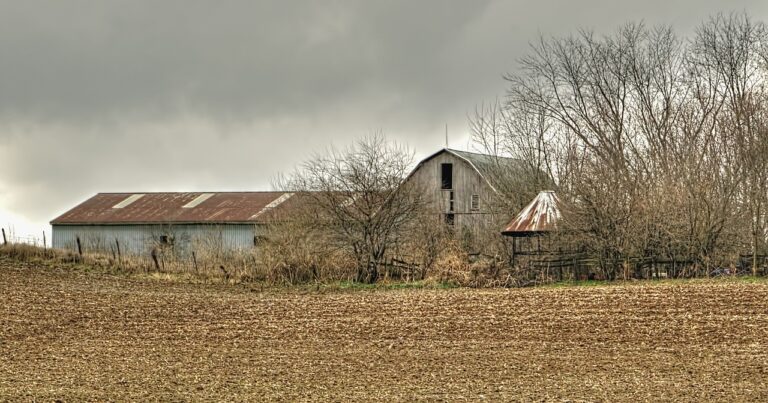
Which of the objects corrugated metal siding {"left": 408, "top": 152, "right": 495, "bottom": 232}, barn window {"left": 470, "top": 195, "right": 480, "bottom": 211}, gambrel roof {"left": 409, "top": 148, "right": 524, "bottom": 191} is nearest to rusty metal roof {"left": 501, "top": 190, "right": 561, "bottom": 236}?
gambrel roof {"left": 409, "top": 148, "right": 524, "bottom": 191}

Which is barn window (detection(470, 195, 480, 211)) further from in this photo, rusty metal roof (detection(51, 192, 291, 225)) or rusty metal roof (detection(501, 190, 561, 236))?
rusty metal roof (detection(501, 190, 561, 236))

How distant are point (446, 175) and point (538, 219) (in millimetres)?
17568

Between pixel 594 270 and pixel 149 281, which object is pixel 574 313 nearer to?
pixel 594 270

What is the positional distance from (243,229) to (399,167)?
18.4 metres

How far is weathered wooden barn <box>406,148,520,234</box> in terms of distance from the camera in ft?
175

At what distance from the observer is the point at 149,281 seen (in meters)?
39.7

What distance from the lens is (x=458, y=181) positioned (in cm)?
5475

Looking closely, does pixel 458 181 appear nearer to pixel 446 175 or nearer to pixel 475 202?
pixel 446 175

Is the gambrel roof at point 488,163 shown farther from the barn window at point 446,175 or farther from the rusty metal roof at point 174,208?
the rusty metal roof at point 174,208

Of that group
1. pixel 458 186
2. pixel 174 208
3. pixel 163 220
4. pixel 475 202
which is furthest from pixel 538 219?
pixel 174 208

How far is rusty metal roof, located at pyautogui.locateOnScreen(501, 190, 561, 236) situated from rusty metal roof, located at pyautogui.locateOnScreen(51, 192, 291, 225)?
20529 mm

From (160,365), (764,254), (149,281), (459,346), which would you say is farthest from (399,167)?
(160,365)

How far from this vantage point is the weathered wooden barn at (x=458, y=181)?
5347 centimetres

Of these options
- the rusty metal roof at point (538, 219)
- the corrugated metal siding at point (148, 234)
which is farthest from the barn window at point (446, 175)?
the rusty metal roof at point (538, 219)
